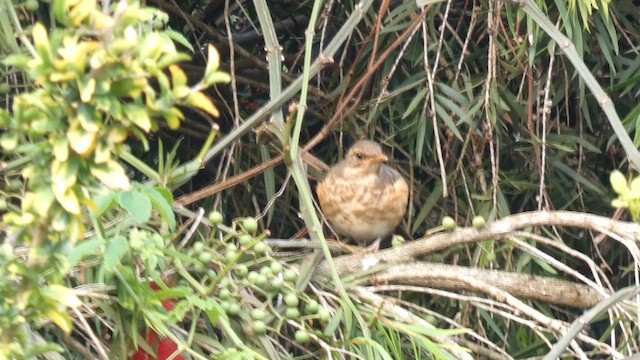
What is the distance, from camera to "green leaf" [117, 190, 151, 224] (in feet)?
6.01

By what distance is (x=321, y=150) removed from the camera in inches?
143

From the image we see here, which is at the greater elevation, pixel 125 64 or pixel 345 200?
pixel 125 64

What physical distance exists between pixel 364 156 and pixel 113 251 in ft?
4.58

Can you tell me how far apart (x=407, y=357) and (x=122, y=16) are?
1.70m

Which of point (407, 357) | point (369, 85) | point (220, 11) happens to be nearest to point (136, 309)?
point (407, 357)

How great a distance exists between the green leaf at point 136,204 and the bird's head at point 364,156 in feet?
4.74

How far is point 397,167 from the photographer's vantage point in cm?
348

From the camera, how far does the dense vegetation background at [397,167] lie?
2.29m

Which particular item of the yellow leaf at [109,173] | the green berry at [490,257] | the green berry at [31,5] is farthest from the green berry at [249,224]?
the yellow leaf at [109,173]

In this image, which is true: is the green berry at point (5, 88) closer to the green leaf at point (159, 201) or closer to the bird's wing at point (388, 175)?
the green leaf at point (159, 201)

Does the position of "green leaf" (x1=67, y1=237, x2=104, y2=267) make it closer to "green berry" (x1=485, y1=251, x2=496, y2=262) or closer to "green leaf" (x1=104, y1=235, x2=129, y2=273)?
"green leaf" (x1=104, y1=235, x2=129, y2=273)

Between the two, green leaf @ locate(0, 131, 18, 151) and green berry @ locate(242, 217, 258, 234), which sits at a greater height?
green leaf @ locate(0, 131, 18, 151)

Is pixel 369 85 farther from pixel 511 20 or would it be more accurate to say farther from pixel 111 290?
pixel 111 290

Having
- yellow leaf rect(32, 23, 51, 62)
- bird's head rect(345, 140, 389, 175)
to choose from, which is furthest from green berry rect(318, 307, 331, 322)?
yellow leaf rect(32, 23, 51, 62)
